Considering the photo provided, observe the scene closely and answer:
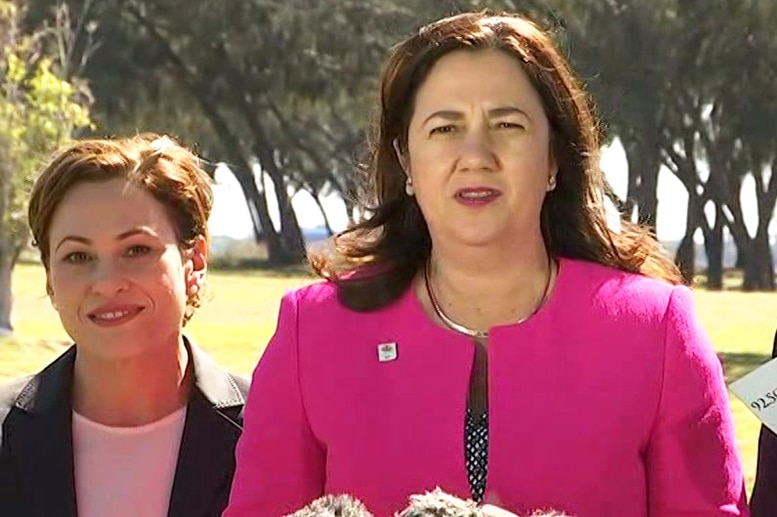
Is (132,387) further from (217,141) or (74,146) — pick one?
(217,141)

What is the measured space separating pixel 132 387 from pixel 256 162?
3263 cm

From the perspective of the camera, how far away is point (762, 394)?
2.11 m

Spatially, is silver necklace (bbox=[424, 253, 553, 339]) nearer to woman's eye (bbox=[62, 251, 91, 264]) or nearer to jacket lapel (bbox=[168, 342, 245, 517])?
jacket lapel (bbox=[168, 342, 245, 517])

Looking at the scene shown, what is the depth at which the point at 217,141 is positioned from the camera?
32.6 meters

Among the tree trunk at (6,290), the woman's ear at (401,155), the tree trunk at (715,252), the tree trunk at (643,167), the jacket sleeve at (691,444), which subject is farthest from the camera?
the tree trunk at (715,252)

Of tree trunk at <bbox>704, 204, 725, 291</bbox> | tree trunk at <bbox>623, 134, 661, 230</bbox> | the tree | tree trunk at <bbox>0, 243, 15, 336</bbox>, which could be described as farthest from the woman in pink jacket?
tree trunk at <bbox>704, 204, 725, 291</bbox>

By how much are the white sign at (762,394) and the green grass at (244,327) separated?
15.1ft

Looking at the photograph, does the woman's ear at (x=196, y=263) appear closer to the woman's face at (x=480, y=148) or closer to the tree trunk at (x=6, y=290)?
the woman's face at (x=480, y=148)

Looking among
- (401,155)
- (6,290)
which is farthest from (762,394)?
(6,290)

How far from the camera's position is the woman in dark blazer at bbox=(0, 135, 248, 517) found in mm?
2498

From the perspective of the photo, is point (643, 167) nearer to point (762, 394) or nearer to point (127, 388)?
point (127, 388)

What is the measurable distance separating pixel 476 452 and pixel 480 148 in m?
0.48

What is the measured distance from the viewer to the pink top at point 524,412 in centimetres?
204

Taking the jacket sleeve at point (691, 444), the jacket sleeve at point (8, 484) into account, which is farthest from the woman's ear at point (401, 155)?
the jacket sleeve at point (8, 484)
